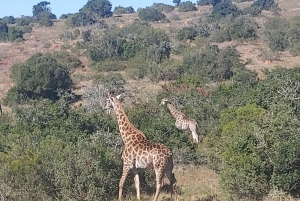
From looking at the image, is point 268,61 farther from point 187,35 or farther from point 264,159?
point 264,159

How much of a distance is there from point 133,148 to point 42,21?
190 feet

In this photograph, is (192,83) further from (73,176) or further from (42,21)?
(42,21)

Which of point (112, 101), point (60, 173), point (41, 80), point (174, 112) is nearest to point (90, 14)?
point (41, 80)

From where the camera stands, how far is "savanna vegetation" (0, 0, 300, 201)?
10883mm

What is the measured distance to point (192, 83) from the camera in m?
26.7

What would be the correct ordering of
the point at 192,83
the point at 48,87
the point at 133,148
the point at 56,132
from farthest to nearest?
1. the point at 48,87
2. the point at 192,83
3. the point at 56,132
4. the point at 133,148

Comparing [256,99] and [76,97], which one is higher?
[256,99]

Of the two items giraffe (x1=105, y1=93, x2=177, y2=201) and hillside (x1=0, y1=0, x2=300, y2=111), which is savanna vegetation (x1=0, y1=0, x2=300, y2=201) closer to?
giraffe (x1=105, y1=93, x2=177, y2=201)

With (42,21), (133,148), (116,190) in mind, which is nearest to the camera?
(133,148)

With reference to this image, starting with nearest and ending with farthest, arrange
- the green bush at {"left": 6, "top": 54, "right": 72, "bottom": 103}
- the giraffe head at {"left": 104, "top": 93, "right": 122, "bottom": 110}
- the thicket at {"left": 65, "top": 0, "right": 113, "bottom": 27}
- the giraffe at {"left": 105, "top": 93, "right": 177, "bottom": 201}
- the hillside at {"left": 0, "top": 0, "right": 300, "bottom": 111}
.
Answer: the giraffe at {"left": 105, "top": 93, "right": 177, "bottom": 201} → the giraffe head at {"left": 104, "top": 93, "right": 122, "bottom": 110} → the green bush at {"left": 6, "top": 54, "right": 72, "bottom": 103} → the hillside at {"left": 0, "top": 0, "right": 300, "bottom": 111} → the thicket at {"left": 65, "top": 0, "right": 113, "bottom": 27}

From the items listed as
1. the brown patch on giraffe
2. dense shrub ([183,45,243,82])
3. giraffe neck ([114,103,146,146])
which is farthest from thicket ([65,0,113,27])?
giraffe neck ([114,103,146,146])

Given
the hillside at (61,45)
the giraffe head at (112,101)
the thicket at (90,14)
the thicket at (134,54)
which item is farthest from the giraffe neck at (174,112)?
the thicket at (90,14)

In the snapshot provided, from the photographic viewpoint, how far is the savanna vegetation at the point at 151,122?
10883 mm

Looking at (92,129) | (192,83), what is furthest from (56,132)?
(192,83)
